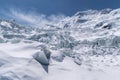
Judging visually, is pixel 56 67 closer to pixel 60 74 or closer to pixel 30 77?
pixel 60 74

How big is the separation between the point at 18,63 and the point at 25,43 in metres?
2.72

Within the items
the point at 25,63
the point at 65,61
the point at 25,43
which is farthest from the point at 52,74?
the point at 25,43

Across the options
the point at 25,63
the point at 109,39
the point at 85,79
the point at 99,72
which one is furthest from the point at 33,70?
the point at 109,39

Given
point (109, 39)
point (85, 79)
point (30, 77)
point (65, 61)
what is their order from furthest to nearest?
point (109, 39)
point (65, 61)
point (85, 79)
point (30, 77)

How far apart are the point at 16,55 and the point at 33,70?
4.16ft

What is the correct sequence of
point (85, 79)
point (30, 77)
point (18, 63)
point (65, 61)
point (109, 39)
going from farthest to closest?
point (109, 39) → point (65, 61) → point (85, 79) → point (18, 63) → point (30, 77)

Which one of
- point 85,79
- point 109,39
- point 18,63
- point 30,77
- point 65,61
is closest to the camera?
point 30,77

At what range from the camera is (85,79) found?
1164 cm

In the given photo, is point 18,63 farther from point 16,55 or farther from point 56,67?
point 56,67

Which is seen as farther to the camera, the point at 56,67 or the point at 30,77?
the point at 56,67

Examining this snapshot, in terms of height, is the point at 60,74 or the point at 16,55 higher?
the point at 16,55

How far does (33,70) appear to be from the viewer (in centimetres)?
1057

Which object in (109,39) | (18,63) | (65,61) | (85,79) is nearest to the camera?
(18,63)

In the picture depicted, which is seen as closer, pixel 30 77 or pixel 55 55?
pixel 30 77
